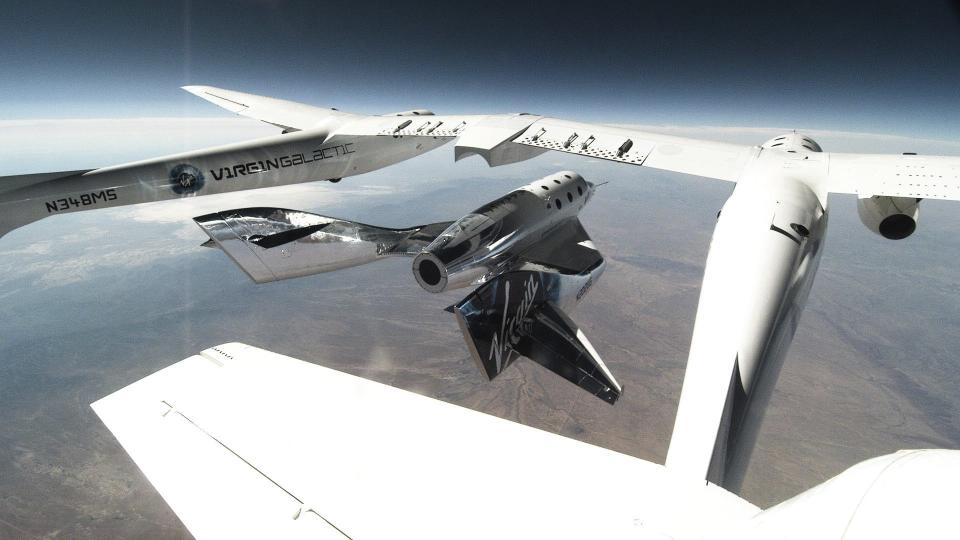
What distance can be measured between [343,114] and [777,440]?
82445 millimetres

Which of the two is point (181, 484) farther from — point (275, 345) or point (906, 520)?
point (275, 345)

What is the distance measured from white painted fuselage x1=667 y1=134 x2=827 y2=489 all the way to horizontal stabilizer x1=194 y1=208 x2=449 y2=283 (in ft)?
19.1

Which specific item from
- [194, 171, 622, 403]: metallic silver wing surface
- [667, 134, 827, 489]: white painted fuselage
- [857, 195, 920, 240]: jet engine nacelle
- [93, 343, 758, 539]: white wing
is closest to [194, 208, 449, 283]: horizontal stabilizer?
[194, 171, 622, 403]: metallic silver wing surface

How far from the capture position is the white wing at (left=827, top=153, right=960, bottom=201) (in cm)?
805

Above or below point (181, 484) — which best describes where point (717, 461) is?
above

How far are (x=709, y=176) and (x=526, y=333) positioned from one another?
5936 millimetres

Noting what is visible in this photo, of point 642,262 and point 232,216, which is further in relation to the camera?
point 642,262

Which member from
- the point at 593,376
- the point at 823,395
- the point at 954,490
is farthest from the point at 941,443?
the point at 954,490

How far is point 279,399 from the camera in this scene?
3248mm

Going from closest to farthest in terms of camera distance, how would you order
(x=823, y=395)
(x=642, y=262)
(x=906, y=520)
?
1. (x=906, y=520)
2. (x=823, y=395)
3. (x=642, y=262)

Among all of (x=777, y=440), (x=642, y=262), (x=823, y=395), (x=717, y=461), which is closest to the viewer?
(x=717, y=461)

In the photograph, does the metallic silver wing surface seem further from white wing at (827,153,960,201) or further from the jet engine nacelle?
the jet engine nacelle

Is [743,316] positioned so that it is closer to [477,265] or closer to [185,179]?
[477,265]

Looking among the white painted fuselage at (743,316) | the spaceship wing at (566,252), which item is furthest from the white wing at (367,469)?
the spaceship wing at (566,252)
